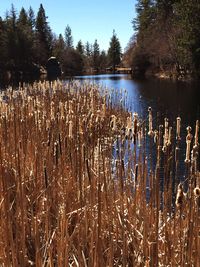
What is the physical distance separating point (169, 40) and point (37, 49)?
1895 centimetres

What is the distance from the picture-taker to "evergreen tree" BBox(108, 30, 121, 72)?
88.6 meters

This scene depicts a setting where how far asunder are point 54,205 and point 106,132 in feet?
20.1

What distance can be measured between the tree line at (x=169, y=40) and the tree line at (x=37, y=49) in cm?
1150

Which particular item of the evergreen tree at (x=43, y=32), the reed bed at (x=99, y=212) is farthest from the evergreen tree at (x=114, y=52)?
the reed bed at (x=99, y=212)

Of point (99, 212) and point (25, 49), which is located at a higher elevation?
point (25, 49)

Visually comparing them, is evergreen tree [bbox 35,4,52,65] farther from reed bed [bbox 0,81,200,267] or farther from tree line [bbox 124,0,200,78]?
reed bed [bbox 0,81,200,267]

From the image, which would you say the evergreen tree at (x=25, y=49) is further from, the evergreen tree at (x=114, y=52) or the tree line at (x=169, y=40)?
the evergreen tree at (x=114, y=52)

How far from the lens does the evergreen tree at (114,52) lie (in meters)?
88.6

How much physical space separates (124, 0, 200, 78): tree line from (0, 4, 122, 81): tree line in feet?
37.7

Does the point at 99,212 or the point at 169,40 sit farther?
the point at 169,40

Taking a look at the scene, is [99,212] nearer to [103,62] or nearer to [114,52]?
[114,52]

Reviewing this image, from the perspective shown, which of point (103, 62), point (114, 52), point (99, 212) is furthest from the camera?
point (103, 62)


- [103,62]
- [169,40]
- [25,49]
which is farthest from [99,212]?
[103,62]

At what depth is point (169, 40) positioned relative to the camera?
4347cm
